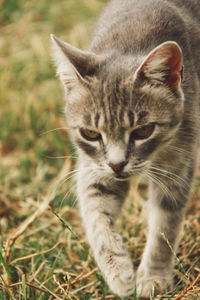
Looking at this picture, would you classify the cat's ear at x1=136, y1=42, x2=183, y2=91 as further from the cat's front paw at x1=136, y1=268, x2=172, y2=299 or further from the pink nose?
the cat's front paw at x1=136, y1=268, x2=172, y2=299

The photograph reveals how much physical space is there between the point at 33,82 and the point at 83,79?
2685 mm

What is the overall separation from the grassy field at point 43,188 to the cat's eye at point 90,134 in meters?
0.49

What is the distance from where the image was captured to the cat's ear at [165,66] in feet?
7.94

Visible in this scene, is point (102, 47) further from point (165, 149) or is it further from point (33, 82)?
point (33, 82)

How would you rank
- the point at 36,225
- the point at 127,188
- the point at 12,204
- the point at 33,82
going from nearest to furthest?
the point at 127,188, the point at 36,225, the point at 12,204, the point at 33,82

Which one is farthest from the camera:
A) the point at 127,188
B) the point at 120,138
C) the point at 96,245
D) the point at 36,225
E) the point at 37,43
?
the point at 37,43

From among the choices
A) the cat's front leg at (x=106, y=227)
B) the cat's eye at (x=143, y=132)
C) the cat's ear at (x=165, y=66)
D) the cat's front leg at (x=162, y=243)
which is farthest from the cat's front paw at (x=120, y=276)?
the cat's ear at (x=165, y=66)

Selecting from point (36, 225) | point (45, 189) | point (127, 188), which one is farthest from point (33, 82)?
point (127, 188)

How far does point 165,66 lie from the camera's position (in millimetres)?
2527

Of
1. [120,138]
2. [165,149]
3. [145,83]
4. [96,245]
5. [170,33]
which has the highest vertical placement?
[170,33]

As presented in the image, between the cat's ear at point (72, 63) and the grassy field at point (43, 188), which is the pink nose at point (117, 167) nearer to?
the grassy field at point (43, 188)

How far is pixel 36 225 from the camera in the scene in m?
3.48

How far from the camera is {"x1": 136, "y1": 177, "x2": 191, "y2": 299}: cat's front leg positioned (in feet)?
9.35

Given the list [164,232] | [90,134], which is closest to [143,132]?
[90,134]
